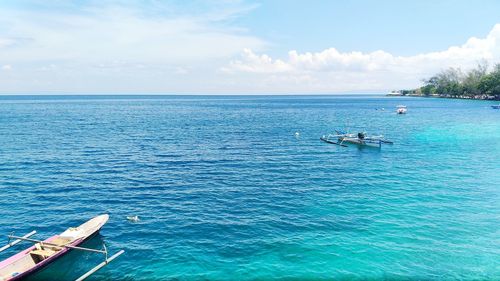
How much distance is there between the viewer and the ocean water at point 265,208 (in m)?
28.0

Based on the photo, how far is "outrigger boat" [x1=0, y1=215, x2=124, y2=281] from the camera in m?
26.1

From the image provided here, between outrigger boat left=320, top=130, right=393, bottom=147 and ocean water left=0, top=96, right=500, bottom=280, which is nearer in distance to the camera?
ocean water left=0, top=96, right=500, bottom=280

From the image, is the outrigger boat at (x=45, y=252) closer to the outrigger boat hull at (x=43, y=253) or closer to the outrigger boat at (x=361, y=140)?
the outrigger boat hull at (x=43, y=253)

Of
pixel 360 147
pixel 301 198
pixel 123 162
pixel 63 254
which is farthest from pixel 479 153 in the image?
pixel 63 254

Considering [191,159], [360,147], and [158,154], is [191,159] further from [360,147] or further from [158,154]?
[360,147]

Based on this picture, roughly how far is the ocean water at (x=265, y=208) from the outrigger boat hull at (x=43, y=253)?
3.37 feet

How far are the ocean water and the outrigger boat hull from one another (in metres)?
1.03

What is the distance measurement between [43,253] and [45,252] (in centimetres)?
16

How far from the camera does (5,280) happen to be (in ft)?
82.0

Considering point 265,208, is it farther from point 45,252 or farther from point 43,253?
point 43,253

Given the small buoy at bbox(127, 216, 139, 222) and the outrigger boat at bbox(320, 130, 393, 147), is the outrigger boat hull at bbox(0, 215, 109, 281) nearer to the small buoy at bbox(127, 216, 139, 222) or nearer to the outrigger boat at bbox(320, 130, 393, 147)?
the small buoy at bbox(127, 216, 139, 222)

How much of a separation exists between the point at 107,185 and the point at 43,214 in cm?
1062

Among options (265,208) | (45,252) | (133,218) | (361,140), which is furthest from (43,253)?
(361,140)

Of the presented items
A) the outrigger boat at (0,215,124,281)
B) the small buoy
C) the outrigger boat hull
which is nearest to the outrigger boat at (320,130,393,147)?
the small buoy
